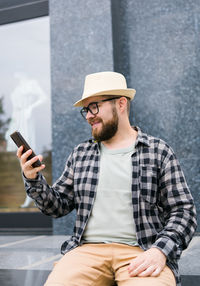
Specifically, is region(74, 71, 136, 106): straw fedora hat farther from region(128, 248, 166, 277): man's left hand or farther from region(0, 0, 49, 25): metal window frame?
region(0, 0, 49, 25): metal window frame

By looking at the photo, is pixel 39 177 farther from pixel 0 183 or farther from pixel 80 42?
pixel 0 183

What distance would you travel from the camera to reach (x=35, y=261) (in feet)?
9.50

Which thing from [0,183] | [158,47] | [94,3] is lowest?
[0,183]

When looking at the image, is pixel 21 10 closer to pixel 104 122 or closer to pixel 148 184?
pixel 104 122

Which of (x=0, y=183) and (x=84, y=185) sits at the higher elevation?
(x=84, y=185)

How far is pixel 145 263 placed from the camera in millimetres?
1661

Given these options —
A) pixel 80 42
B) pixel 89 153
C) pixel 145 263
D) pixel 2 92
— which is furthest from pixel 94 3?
pixel 145 263

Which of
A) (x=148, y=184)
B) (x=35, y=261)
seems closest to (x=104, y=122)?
(x=148, y=184)

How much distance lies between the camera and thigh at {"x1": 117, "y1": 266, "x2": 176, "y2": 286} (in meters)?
1.60

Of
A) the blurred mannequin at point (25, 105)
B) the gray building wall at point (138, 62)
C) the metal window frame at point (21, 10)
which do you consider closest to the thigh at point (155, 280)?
the gray building wall at point (138, 62)

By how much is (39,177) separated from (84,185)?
0.79 ft

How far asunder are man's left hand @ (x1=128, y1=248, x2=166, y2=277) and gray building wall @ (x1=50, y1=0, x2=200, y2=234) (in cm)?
255

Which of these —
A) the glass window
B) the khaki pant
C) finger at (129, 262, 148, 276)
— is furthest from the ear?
the glass window

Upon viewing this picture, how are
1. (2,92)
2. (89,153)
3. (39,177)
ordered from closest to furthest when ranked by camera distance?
(39,177)
(89,153)
(2,92)
